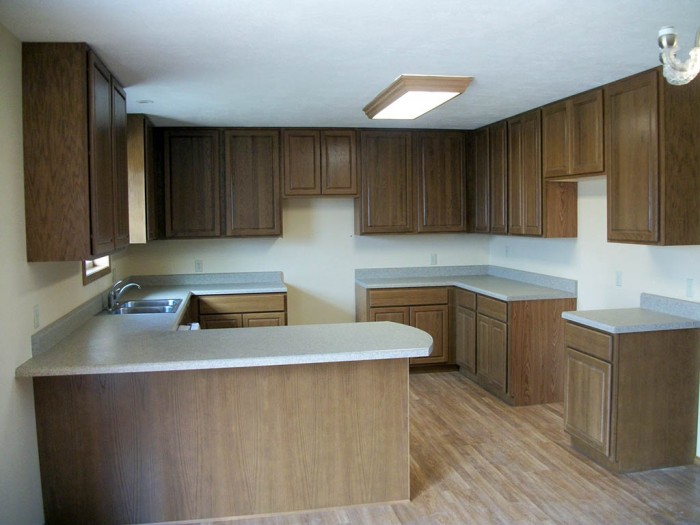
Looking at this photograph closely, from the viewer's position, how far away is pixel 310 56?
2906mm

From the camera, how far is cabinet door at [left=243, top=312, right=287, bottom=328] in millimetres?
5043

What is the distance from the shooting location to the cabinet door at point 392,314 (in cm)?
537

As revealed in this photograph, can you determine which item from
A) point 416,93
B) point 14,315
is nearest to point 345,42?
point 416,93

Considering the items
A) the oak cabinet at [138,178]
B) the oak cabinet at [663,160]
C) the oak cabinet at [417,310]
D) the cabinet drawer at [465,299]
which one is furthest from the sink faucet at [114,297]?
the oak cabinet at [663,160]

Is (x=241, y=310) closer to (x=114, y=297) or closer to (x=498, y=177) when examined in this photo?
(x=114, y=297)

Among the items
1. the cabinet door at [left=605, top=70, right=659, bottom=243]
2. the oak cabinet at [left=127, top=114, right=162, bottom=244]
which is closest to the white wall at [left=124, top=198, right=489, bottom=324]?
the oak cabinet at [left=127, top=114, right=162, bottom=244]

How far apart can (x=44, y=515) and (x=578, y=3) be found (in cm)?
317

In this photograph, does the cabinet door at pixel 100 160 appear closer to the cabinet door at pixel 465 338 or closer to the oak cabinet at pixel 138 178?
the oak cabinet at pixel 138 178

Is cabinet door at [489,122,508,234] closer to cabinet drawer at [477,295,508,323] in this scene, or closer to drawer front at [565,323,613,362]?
Answer: cabinet drawer at [477,295,508,323]

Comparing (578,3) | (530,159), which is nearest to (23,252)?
(578,3)

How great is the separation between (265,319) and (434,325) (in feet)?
5.10

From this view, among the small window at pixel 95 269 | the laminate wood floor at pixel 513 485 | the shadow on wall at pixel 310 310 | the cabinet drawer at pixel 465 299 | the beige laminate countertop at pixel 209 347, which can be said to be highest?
the small window at pixel 95 269

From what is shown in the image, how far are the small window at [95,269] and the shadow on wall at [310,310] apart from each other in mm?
1759

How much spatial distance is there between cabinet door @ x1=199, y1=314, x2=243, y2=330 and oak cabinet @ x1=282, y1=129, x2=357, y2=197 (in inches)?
45.9
